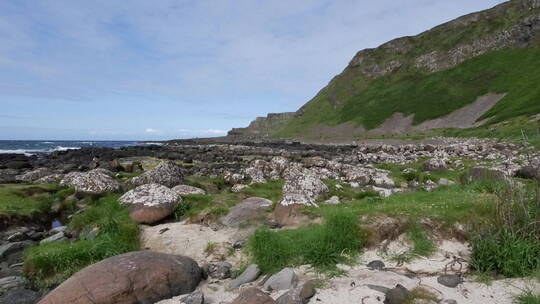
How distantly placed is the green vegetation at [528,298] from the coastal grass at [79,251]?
10624mm

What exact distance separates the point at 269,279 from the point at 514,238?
5669mm

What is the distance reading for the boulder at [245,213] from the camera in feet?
43.3

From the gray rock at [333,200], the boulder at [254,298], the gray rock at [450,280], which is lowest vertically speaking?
the boulder at [254,298]

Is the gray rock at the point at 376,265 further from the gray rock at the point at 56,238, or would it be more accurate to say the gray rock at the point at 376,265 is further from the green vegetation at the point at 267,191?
the gray rock at the point at 56,238

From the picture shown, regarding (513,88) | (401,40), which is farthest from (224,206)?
(401,40)

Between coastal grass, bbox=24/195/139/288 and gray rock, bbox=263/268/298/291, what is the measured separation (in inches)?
226

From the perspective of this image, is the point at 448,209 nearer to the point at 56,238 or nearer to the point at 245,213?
the point at 245,213

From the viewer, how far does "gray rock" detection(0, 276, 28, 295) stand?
9.63 meters

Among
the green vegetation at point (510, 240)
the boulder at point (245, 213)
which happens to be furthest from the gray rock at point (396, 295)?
the boulder at point (245, 213)

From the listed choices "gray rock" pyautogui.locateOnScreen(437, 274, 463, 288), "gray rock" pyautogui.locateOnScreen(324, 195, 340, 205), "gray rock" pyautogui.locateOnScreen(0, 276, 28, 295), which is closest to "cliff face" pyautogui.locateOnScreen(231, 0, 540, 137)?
"gray rock" pyautogui.locateOnScreen(324, 195, 340, 205)

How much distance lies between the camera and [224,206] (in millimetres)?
14531

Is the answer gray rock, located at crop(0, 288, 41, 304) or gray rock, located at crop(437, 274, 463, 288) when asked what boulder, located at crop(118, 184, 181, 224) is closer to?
gray rock, located at crop(0, 288, 41, 304)

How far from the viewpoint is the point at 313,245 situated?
9.29 meters

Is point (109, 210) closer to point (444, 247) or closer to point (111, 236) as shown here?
point (111, 236)
